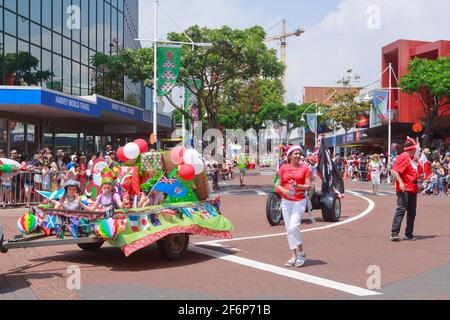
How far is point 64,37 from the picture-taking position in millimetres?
29672

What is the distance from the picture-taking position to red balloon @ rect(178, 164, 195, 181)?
29.7ft

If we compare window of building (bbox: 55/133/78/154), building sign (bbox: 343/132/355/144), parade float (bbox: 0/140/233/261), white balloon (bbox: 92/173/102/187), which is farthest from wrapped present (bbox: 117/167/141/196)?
building sign (bbox: 343/132/355/144)

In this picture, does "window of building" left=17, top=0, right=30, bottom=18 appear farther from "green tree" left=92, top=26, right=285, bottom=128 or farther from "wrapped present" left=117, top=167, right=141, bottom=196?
"wrapped present" left=117, top=167, right=141, bottom=196

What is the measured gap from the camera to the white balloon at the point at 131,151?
31.9 ft

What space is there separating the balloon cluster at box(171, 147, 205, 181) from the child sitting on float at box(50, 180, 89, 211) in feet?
5.07

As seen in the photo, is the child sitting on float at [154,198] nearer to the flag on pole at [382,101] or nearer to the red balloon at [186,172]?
the red balloon at [186,172]

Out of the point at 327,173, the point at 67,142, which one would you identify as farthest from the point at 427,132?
the point at 327,173

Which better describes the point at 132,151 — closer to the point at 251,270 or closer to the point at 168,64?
the point at 251,270

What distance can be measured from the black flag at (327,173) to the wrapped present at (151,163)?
577cm

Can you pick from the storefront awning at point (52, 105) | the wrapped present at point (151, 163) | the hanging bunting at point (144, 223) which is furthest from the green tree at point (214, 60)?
the hanging bunting at point (144, 223)

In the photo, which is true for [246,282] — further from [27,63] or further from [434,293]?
[27,63]

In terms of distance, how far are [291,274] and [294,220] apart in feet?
2.69
